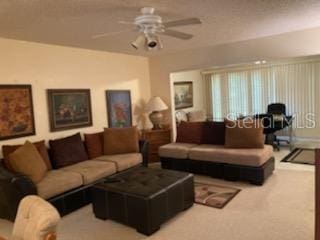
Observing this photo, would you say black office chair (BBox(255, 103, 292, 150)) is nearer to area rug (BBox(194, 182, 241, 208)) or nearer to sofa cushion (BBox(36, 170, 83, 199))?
area rug (BBox(194, 182, 241, 208))

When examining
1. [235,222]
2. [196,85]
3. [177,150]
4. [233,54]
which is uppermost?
[233,54]

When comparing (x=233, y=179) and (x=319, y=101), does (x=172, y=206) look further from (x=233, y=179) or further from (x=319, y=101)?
(x=319, y=101)

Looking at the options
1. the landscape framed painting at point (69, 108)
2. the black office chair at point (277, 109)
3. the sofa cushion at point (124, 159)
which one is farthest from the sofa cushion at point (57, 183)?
the black office chair at point (277, 109)

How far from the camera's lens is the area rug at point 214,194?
3428mm

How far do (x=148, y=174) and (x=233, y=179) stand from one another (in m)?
1.49

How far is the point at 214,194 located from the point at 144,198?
1.37 m

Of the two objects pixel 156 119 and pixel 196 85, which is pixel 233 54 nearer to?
pixel 156 119

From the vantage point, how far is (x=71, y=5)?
99.0 inches

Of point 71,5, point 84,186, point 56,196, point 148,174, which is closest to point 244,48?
point 148,174

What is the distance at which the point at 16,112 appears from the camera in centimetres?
369

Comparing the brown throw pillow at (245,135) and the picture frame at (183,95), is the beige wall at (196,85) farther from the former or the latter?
the brown throw pillow at (245,135)

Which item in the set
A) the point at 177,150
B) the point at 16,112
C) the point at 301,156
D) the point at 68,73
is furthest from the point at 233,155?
the point at 16,112

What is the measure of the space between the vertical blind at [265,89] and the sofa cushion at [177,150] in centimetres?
340

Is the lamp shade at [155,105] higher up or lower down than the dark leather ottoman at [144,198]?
higher up
